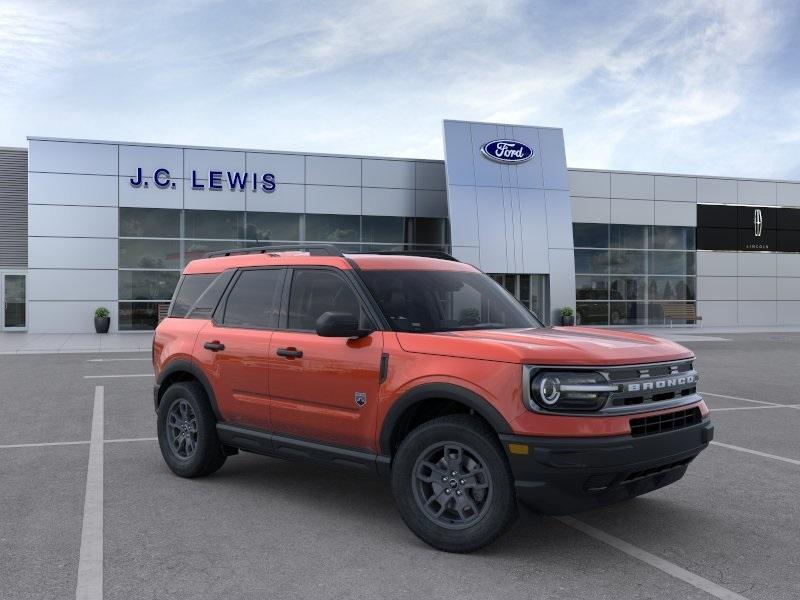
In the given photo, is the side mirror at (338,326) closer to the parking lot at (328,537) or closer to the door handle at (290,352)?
the door handle at (290,352)

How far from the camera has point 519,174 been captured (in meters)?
30.8

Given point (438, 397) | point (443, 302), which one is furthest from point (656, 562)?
point (443, 302)

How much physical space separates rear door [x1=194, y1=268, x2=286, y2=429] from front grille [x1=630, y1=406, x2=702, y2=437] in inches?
103

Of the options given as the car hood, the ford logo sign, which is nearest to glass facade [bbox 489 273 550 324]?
the ford logo sign

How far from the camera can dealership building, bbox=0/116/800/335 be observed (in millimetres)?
27859

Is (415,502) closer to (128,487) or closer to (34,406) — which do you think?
(128,487)

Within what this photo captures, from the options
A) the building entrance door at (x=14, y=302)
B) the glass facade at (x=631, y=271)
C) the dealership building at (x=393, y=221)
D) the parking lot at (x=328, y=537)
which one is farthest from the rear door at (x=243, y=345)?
the glass facade at (x=631, y=271)

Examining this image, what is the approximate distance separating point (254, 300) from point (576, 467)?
2984 millimetres

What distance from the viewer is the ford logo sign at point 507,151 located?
30344 mm

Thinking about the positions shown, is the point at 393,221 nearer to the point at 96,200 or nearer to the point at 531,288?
the point at 531,288

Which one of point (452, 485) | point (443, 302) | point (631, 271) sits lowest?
point (452, 485)

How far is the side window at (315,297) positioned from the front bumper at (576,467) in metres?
1.64

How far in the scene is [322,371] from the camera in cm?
516

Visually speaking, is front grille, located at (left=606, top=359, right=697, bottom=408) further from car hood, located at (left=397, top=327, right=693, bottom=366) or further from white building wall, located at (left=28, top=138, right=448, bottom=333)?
white building wall, located at (left=28, top=138, right=448, bottom=333)
